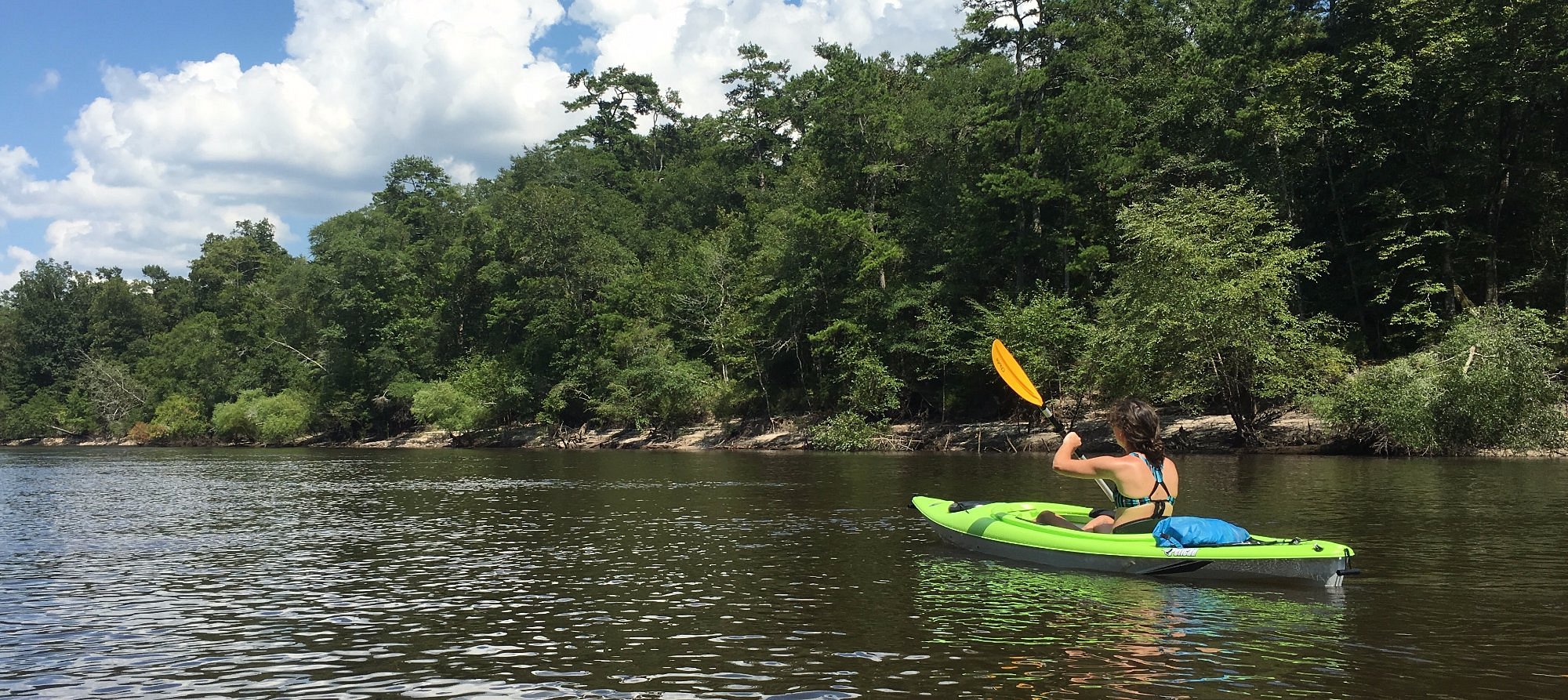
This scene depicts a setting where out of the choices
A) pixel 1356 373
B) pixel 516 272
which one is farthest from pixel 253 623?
pixel 516 272

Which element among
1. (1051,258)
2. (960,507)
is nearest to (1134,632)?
(960,507)

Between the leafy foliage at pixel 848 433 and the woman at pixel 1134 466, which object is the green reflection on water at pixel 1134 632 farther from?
the leafy foliage at pixel 848 433

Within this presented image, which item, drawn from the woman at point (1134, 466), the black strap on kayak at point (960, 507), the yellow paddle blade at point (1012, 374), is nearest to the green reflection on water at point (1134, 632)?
the woman at point (1134, 466)

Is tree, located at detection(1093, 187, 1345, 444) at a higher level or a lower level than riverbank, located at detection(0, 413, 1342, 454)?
higher

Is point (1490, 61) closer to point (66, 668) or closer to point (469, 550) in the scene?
point (469, 550)

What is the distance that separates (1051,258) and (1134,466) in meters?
30.8

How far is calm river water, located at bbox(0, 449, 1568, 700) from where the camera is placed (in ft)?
21.9

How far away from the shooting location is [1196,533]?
10.1m

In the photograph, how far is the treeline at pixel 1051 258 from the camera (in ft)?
96.0

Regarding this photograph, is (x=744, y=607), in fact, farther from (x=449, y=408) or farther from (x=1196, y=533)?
(x=449, y=408)

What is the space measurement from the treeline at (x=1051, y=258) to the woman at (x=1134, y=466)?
64.5 feet

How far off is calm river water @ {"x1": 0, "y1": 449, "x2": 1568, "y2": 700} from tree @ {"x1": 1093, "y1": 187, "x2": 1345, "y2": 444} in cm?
1016

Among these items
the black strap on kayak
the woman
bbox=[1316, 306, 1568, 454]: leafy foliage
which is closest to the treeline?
bbox=[1316, 306, 1568, 454]: leafy foliage

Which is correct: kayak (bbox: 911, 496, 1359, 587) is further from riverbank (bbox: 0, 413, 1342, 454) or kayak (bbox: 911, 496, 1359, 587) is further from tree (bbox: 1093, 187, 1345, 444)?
tree (bbox: 1093, 187, 1345, 444)
